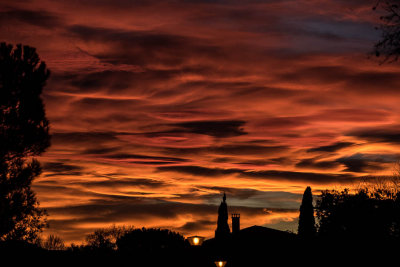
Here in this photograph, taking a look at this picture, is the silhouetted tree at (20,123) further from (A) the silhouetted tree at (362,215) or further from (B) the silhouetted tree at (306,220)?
(A) the silhouetted tree at (362,215)

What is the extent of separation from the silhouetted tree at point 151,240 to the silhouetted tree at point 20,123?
18698 mm

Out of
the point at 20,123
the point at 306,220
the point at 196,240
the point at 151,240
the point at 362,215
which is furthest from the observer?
the point at 151,240

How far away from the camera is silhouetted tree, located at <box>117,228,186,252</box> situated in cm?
4769

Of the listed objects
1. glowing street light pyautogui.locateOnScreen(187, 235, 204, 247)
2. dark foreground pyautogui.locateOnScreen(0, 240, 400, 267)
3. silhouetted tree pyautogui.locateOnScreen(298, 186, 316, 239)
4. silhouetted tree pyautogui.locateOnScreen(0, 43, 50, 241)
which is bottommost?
dark foreground pyautogui.locateOnScreen(0, 240, 400, 267)

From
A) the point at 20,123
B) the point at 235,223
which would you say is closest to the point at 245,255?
the point at 235,223

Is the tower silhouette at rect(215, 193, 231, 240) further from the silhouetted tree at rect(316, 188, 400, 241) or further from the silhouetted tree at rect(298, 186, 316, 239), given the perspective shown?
the silhouetted tree at rect(298, 186, 316, 239)

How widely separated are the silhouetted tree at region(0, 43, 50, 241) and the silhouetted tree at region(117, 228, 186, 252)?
1870 centimetres

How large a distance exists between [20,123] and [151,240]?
74.7 ft

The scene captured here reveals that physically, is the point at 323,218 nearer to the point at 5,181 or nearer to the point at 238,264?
the point at 238,264

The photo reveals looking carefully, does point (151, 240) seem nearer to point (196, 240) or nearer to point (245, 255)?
point (245, 255)

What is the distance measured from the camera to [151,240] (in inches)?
1943

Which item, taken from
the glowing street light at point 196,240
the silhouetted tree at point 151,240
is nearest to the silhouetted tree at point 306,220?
the silhouetted tree at point 151,240

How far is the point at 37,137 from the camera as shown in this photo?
100 feet

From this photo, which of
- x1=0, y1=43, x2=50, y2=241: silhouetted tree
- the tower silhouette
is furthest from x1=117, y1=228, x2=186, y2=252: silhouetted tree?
x1=0, y1=43, x2=50, y2=241: silhouetted tree
